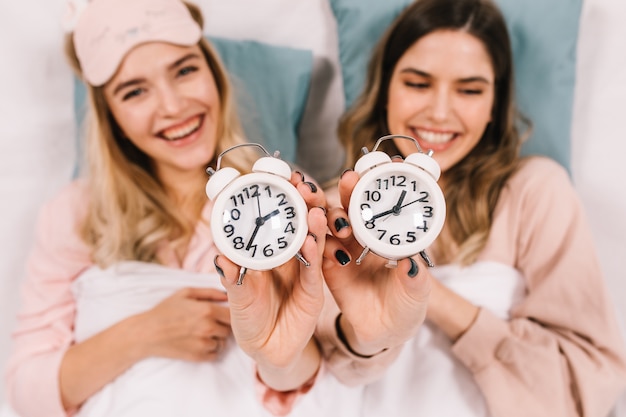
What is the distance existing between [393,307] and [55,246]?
28.0 inches

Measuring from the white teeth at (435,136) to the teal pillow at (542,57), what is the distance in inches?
9.3

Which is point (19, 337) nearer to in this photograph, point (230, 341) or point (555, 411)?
point (230, 341)

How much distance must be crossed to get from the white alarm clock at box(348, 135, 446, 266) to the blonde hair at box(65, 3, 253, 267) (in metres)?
0.54

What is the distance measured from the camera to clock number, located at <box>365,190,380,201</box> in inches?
21.6

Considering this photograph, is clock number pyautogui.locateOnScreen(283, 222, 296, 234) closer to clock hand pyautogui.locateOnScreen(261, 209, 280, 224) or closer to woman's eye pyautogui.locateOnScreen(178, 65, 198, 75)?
clock hand pyautogui.locateOnScreen(261, 209, 280, 224)

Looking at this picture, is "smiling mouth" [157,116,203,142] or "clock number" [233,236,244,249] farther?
"smiling mouth" [157,116,203,142]

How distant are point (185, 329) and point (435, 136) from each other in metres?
0.53

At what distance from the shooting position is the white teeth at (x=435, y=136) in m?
0.97

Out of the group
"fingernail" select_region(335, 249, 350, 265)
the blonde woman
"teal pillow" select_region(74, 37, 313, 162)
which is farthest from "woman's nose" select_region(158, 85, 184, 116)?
"fingernail" select_region(335, 249, 350, 265)

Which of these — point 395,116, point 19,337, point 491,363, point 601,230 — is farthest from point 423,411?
point 19,337

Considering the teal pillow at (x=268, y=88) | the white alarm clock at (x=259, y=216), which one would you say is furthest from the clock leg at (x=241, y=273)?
the teal pillow at (x=268, y=88)

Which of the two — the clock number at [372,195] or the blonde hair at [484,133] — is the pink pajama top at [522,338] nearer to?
the blonde hair at [484,133]

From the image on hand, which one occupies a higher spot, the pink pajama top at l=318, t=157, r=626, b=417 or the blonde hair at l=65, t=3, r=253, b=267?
the blonde hair at l=65, t=3, r=253, b=267

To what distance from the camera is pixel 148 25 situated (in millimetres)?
908
